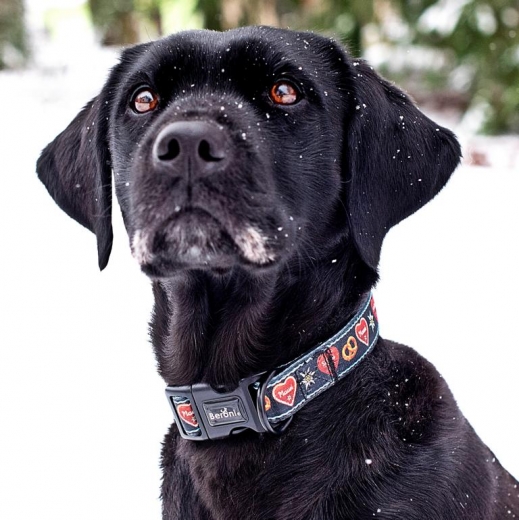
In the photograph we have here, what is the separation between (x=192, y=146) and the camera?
2068mm

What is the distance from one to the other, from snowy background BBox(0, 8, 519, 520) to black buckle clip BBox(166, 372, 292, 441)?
147cm

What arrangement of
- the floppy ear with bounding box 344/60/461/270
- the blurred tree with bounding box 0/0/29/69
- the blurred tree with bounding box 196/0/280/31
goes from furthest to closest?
the blurred tree with bounding box 0/0/29/69 → the blurred tree with bounding box 196/0/280/31 → the floppy ear with bounding box 344/60/461/270

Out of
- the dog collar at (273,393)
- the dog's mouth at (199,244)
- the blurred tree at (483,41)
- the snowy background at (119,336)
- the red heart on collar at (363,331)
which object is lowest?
the snowy background at (119,336)

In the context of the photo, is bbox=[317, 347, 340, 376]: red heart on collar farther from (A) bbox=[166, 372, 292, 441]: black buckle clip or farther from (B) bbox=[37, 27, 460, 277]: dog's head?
(B) bbox=[37, 27, 460, 277]: dog's head

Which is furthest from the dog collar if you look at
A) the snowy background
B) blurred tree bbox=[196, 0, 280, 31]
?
blurred tree bbox=[196, 0, 280, 31]

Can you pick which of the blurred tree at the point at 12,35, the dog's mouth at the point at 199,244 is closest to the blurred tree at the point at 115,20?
the blurred tree at the point at 12,35

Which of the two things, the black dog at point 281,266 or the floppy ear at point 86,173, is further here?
the floppy ear at point 86,173

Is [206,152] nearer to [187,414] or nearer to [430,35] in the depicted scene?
[187,414]

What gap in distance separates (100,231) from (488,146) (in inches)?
296

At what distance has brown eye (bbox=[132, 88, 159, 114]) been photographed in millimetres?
2602

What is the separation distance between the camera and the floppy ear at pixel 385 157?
2500mm

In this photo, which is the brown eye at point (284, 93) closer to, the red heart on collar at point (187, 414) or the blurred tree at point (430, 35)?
the red heart on collar at point (187, 414)

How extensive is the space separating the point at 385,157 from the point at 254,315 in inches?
26.5

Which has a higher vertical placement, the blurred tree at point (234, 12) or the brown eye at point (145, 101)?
the brown eye at point (145, 101)
